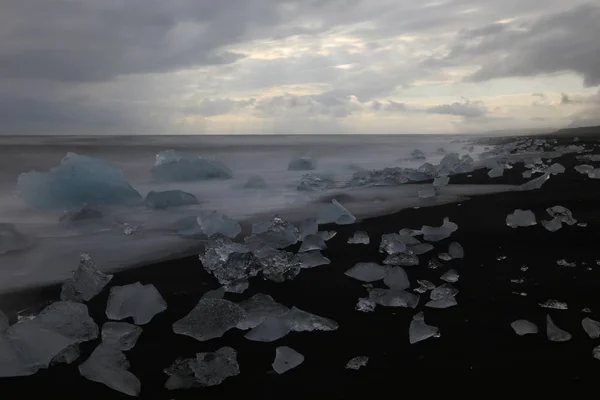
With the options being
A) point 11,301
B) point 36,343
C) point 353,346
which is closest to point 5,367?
point 36,343

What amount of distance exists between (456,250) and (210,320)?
141 centimetres

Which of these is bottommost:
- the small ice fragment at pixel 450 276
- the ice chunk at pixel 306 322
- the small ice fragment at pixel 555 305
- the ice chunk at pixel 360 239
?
the ice chunk at pixel 306 322

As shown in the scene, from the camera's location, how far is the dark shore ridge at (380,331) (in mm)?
1335

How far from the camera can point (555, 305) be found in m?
1.77

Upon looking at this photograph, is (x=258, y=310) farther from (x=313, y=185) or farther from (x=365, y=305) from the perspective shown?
(x=313, y=185)

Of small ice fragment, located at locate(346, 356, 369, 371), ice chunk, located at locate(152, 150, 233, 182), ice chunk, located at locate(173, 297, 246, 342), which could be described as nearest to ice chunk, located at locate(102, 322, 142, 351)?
ice chunk, located at locate(173, 297, 246, 342)

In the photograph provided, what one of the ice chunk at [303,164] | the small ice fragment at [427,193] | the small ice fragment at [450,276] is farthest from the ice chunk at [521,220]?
the ice chunk at [303,164]

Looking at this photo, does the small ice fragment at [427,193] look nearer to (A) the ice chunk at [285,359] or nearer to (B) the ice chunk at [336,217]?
(B) the ice chunk at [336,217]

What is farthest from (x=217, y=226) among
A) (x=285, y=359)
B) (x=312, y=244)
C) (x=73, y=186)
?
(x=73, y=186)

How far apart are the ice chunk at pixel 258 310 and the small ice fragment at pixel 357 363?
1.34 feet

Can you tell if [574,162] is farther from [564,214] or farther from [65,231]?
[65,231]

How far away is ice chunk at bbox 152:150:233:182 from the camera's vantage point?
6.94 metres

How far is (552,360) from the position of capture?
1397 millimetres

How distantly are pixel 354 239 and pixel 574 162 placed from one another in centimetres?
578
